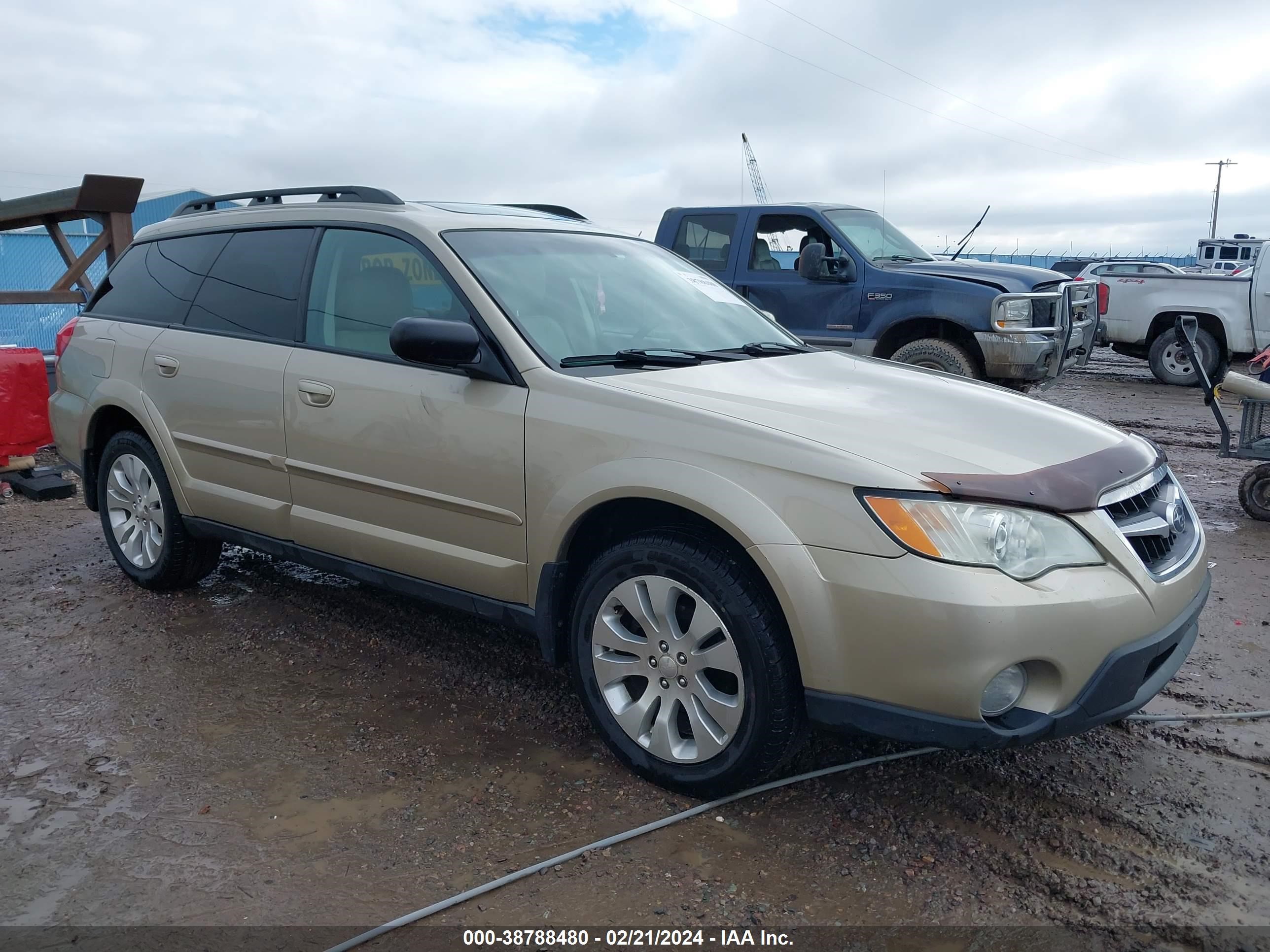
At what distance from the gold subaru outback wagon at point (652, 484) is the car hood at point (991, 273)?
4.98 m

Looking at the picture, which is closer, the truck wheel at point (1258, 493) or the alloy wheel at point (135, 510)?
the alloy wheel at point (135, 510)

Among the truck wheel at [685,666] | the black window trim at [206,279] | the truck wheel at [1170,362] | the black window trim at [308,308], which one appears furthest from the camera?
the truck wheel at [1170,362]

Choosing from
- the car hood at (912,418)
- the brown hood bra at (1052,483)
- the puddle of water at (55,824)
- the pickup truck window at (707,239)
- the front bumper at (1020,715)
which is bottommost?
the puddle of water at (55,824)

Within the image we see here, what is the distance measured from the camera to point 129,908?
2547mm

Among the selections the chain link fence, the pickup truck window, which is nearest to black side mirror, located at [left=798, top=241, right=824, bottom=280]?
the pickup truck window

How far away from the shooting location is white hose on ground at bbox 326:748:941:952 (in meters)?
2.45

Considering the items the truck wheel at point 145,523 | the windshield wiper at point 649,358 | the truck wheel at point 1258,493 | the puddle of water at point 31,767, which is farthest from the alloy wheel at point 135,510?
the truck wheel at point 1258,493

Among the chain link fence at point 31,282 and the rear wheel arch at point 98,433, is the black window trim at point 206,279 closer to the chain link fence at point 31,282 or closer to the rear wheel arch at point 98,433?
the rear wheel arch at point 98,433

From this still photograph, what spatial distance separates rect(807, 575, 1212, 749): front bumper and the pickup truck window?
748cm

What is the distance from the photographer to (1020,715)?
8.55 feet

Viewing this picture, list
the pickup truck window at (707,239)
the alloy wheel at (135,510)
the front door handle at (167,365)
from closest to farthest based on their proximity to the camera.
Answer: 1. the front door handle at (167,365)
2. the alloy wheel at (135,510)
3. the pickup truck window at (707,239)

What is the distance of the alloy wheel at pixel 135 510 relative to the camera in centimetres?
479

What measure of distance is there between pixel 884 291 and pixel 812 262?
68cm

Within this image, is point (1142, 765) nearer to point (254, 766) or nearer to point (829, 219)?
point (254, 766)
